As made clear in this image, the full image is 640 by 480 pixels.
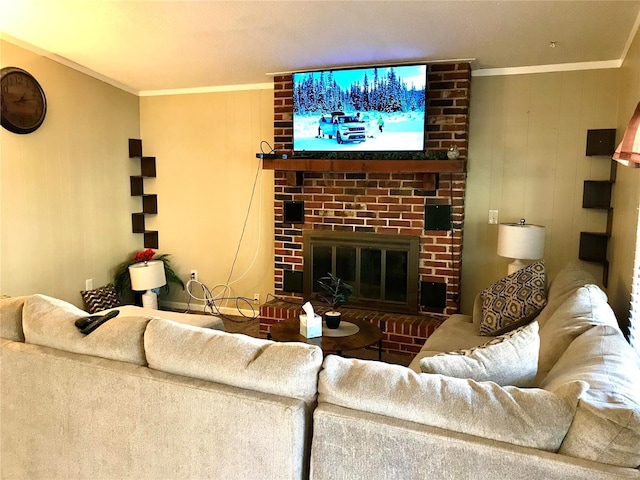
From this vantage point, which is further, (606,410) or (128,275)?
(128,275)

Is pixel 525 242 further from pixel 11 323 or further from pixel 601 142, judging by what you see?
pixel 11 323

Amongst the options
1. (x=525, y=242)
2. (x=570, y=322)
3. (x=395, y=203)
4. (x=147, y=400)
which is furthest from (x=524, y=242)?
(x=147, y=400)

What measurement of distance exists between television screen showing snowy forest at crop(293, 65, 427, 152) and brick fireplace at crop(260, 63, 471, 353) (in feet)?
0.51

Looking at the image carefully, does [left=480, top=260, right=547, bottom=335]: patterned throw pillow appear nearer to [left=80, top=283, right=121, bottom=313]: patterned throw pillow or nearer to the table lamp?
the table lamp

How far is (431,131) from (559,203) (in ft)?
3.73

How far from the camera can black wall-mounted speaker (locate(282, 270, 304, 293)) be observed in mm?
4504

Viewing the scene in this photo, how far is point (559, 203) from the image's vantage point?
3.80 metres

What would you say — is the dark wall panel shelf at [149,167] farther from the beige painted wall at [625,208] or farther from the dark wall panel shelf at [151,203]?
the beige painted wall at [625,208]

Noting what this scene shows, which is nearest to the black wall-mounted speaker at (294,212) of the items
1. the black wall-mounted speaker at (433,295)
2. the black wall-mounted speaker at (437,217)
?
the black wall-mounted speaker at (437,217)

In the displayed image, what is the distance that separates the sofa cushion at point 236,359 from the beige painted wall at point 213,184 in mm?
3100

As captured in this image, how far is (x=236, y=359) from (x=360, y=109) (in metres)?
2.88

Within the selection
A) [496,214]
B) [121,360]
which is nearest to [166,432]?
[121,360]

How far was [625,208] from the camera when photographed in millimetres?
2850

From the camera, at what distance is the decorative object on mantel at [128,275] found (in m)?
4.86
